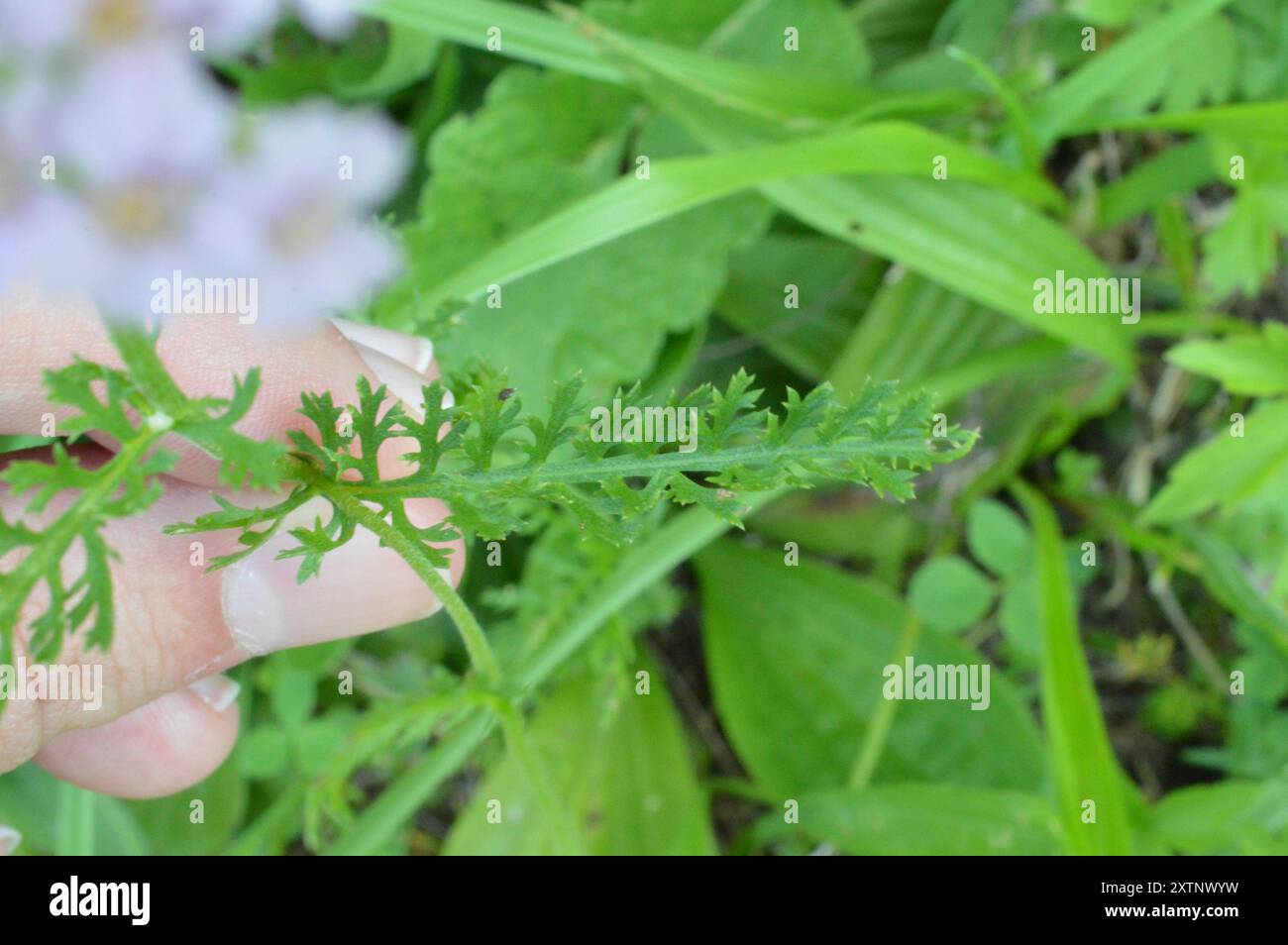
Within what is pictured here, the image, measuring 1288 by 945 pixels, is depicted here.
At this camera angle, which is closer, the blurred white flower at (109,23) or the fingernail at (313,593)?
the blurred white flower at (109,23)

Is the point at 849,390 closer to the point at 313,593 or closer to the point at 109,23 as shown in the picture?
the point at 313,593

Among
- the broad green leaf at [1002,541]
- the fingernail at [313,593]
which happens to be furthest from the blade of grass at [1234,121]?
the fingernail at [313,593]

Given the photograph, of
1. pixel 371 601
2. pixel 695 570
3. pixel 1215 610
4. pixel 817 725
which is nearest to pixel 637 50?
pixel 371 601

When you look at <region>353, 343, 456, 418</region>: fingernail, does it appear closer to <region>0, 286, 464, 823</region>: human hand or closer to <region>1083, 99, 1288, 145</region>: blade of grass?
<region>0, 286, 464, 823</region>: human hand

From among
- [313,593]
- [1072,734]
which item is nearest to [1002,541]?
[1072,734]

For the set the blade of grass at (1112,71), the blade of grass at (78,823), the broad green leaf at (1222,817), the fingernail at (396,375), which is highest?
the blade of grass at (1112,71)

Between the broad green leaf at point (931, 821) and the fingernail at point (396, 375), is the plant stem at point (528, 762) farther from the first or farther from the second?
the broad green leaf at point (931, 821)

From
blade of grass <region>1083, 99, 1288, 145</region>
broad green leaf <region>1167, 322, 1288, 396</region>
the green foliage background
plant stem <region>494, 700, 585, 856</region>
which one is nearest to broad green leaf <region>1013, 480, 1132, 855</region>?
the green foliage background
